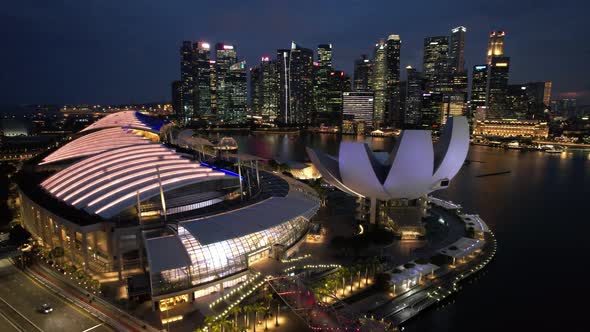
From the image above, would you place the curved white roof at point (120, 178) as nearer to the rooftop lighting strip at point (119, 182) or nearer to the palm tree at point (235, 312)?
the rooftop lighting strip at point (119, 182)

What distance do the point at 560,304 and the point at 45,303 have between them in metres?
31.4

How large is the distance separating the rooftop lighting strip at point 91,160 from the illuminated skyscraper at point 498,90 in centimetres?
19488

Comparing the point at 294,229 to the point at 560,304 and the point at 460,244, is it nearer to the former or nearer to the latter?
the point at 460,244

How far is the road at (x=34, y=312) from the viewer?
16.7 meters

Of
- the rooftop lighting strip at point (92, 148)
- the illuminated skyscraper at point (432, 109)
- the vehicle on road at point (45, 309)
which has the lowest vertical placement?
the vehicle on road at point (45, 309)

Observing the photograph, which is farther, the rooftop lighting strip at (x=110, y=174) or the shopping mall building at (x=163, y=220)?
the rooftop lighting strip at (x=110, y=174)

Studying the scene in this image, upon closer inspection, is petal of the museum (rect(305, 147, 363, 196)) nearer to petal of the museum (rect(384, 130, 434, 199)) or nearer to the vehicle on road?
petal of the museum (rect(384, 130, 434, 199))

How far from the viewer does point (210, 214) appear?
2216 centimetres

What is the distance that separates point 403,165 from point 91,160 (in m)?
25.9

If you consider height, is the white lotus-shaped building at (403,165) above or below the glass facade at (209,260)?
above

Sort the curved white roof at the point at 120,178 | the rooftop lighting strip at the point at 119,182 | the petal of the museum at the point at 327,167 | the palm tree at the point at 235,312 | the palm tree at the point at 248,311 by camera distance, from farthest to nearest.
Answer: the petal of the museum at the point at 327,167, the rooftop lighting strip at the point at 119,182, the curved white roof at the point at 120,178, the palm tree at the point at 248,311, the palm tree at the point at 235,312

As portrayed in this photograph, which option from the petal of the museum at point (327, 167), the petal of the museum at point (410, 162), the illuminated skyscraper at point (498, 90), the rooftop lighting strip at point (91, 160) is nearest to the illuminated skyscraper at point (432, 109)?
the illuminated skyscraper at point (498, 90)

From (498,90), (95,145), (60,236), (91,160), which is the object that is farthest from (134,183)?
(498,90)

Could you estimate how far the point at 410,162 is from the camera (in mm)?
27766
